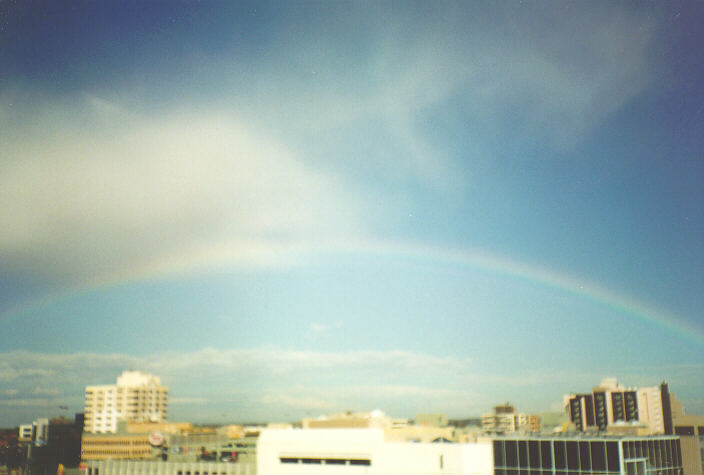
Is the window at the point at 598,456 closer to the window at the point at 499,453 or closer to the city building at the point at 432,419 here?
the window at the point at 499,453

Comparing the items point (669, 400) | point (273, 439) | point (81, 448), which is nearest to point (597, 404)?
point (669, 400)

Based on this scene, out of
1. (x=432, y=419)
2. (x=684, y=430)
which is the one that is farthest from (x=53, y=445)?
(x=684, y=430)

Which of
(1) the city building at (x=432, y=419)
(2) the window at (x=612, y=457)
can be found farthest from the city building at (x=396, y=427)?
(2) the window at (x=612, y=457)

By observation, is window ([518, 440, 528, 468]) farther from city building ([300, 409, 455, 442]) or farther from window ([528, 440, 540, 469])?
city building ([300, 409, 455, 442])

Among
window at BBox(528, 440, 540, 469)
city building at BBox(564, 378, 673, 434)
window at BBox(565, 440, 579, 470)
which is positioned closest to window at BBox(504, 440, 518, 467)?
window at BBox(528, 440, 540, 469)

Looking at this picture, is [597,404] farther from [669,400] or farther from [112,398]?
[112,398]

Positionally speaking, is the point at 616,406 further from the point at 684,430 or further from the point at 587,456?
the point at 587,456
